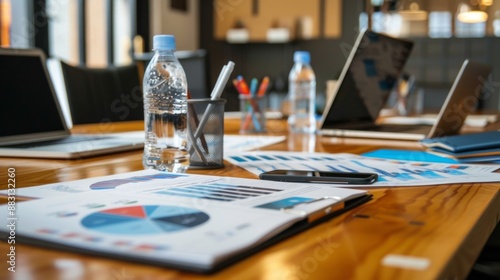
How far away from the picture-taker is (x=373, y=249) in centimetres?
47

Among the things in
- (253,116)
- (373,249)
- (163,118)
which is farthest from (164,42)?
(253,116)

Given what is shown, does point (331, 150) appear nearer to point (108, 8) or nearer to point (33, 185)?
point (33, 185)

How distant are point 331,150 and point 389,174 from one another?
36 centimetres

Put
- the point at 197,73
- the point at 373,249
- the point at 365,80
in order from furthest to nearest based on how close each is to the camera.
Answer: the point at 197,73 → the point at 365,80 → the point at 373,249

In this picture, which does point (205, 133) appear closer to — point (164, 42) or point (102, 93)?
point (164, 42)

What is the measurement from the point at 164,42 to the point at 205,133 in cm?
17

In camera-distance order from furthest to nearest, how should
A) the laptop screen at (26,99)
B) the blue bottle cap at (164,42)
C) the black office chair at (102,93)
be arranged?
1. the black office chair at (102,93)
2. the laptop screen at (26,99)
3. the blue bottle cap at (164,42)

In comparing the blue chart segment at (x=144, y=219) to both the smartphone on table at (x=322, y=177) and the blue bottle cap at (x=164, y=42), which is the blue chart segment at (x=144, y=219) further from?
the blue bottle cap at (x=164, y=42)

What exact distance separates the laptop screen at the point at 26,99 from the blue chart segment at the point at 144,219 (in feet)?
2.49

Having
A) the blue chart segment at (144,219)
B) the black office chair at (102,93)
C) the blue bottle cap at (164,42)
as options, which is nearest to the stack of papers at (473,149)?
the blue bottle cap at (164,42)

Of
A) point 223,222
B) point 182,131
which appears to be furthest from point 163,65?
point 223,222

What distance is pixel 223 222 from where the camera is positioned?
506 mm

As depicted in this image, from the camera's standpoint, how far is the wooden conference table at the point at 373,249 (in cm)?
41

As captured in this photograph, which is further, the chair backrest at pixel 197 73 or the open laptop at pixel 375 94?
the chair backrest at pixel 197 73
